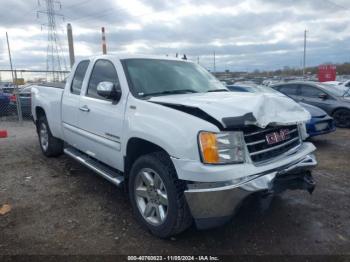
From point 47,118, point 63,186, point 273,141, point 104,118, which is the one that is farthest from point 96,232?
point 47,118

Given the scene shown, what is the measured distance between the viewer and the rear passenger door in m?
4.91

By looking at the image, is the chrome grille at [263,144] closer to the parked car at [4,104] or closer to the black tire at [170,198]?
the black tire at [170,198]

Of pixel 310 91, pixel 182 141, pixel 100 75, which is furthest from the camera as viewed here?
pixel 310 91

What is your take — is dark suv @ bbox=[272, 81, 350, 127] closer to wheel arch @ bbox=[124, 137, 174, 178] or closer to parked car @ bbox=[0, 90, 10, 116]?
wheel arch @ bbox=[124, 137, 174, 178]

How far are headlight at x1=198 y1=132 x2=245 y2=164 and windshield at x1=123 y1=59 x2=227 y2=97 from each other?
1.21m

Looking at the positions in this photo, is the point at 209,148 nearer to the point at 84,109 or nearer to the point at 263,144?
the point at 263,144

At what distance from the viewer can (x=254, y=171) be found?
291 centimetres

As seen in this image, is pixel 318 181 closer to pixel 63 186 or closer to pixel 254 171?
pixel 254 171

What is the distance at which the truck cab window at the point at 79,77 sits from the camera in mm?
4938

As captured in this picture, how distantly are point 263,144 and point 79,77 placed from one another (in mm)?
3116

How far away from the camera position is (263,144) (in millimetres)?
3158

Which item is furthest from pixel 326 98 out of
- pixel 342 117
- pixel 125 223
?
pixel 125 223

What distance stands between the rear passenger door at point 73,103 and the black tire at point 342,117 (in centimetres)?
815

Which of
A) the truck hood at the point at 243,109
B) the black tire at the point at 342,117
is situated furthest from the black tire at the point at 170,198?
the black tire at the point at 342,117
